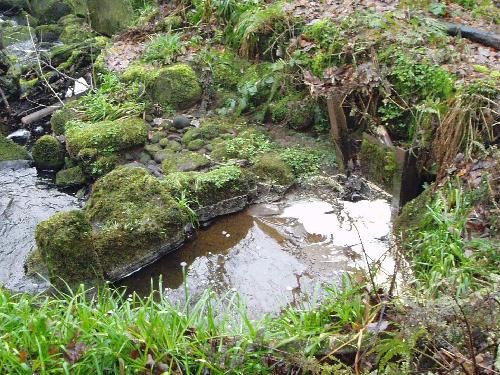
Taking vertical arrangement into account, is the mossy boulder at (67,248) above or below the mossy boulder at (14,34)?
above

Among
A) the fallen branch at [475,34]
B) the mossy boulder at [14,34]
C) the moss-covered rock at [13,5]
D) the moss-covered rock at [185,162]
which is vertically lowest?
the mossy boulder at [14,34]

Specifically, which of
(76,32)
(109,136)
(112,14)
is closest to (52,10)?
Result: (76,32)

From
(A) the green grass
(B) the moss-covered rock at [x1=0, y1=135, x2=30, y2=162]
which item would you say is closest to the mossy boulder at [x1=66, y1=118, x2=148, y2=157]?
(B) the moss-covered rock at [x1=0, y1=135, x2=30, y2=162]

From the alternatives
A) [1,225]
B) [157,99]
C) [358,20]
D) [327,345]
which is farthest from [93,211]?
[358,20]

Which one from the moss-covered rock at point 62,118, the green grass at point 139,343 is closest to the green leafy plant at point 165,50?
the moss-covered rock at point 62,118

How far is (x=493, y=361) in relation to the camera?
9.00 ft

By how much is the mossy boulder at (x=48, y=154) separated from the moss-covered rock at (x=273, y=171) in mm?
2861

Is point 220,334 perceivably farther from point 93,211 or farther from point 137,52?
point 137,52

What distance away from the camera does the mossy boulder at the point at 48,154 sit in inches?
300

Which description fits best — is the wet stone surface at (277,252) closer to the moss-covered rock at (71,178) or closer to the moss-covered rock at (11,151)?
the moss-covered rock at (71,178)

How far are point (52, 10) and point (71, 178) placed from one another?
7.31 meters

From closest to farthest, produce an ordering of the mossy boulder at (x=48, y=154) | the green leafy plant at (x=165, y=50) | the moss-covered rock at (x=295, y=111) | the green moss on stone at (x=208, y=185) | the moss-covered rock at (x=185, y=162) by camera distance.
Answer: the green moss on stone at (x=208, y=185)
the moss-covered rock at (x=185, y=162)
the moss-covered rock at (x=295, y=111)
the mossy boulder at (x=48, y=154)
the green leafy plant at (x=165, y=50)

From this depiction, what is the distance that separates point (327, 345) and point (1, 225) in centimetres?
466

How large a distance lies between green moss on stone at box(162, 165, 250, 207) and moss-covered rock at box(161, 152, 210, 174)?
357 mm
